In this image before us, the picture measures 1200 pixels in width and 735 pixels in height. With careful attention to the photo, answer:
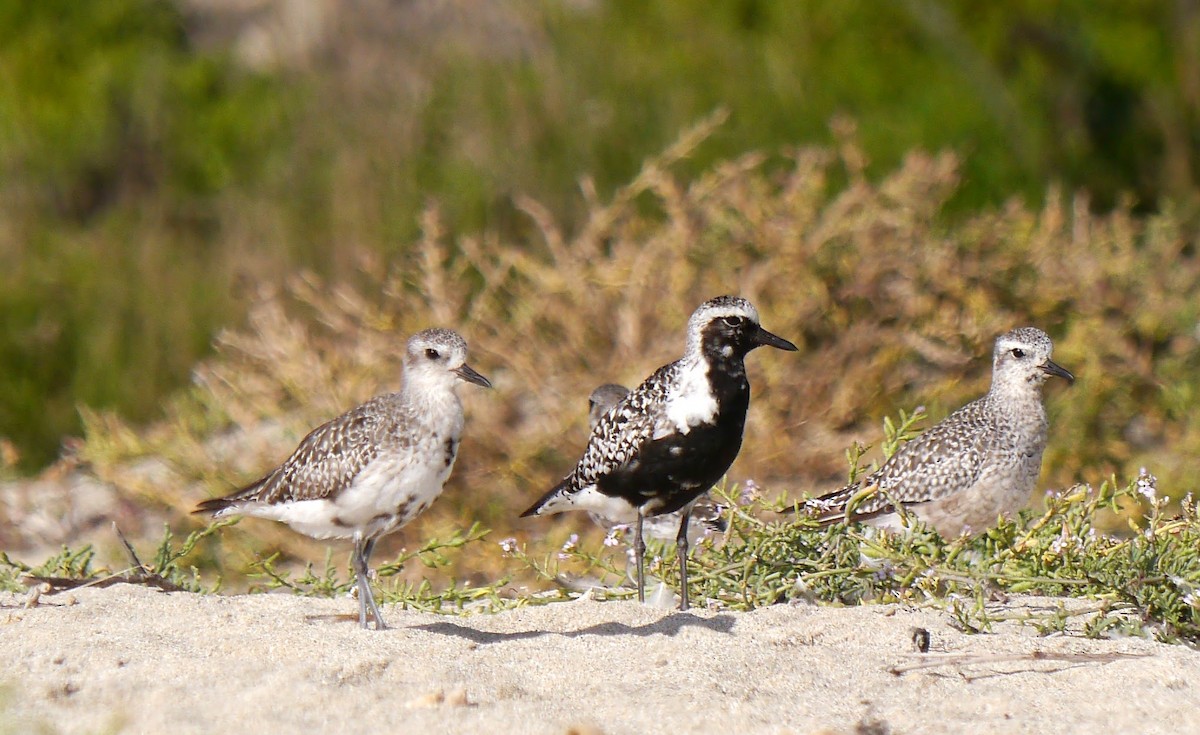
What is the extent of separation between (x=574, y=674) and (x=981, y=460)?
2.52 meters

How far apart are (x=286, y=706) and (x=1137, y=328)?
21.5 ft

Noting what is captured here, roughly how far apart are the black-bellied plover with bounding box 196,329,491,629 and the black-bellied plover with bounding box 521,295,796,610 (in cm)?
63

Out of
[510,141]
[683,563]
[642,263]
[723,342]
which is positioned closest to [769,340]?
[723,342]

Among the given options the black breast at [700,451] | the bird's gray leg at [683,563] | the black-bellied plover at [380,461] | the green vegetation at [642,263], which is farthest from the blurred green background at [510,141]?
the bird's gray leg at [683,563]

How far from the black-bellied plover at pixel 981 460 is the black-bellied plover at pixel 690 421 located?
70 cm

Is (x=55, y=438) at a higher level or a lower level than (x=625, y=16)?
lower

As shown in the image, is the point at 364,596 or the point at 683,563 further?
the point at 683,563

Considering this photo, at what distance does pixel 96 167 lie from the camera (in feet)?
44.9

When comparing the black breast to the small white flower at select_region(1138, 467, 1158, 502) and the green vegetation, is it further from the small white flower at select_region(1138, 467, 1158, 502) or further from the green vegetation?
the small white flower at select_region(1138, 467, 1158, 502)

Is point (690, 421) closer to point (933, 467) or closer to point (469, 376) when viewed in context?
point (469, 376)

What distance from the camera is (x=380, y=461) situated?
5723 millimetres

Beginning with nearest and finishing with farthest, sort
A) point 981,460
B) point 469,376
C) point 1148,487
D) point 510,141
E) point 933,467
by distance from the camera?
point 1148,487 < point 469,376 < point 981,460 < point 933,467 < point 510,141

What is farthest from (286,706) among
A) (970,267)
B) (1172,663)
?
(970,267)

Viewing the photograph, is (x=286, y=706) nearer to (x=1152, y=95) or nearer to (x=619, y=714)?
(x=619, y=714)
